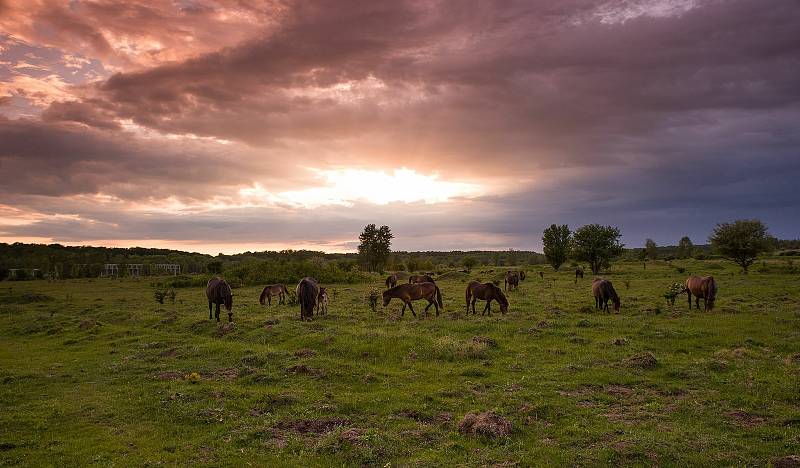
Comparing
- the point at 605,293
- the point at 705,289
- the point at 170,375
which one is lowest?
the point at 170,375

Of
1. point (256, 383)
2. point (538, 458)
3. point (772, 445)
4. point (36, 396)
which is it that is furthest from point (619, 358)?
point (36, 396)

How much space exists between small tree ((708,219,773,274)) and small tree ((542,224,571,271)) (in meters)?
21.8

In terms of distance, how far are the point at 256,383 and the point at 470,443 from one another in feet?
25.2

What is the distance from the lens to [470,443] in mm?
9375

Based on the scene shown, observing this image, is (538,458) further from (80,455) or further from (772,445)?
(80,455)

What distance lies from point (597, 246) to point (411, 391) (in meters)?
61.7

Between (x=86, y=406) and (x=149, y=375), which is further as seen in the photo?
(x=149, y=375)

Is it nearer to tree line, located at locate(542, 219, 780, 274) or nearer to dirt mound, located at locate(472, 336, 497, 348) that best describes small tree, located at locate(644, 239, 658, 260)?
tree line, located at locate(542, 219, 780, 274)

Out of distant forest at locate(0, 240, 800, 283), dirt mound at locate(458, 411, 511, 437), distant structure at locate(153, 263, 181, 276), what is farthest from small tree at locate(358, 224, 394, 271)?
dirt mound at locate(458, 411, 511, 437)

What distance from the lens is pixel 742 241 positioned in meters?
54.8

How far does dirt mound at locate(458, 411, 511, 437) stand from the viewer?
9711 mm

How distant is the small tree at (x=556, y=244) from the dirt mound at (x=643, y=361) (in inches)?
2460

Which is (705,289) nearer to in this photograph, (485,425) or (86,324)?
(485,425)

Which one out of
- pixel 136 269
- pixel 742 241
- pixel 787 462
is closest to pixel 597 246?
pixel 742 241
